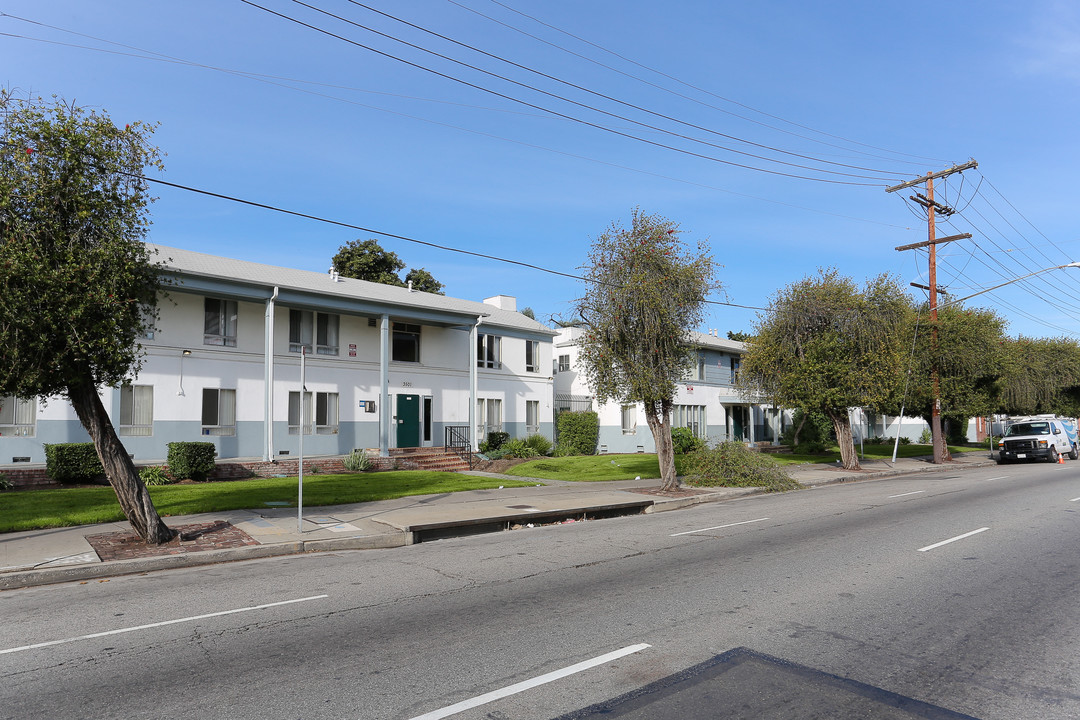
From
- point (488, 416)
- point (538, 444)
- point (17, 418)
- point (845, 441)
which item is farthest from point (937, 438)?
point (17, 418)

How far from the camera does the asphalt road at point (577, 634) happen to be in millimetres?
4742

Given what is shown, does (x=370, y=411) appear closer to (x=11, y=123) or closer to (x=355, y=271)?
(x=11, y=123)

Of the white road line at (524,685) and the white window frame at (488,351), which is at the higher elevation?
the white window frame at (488,351)

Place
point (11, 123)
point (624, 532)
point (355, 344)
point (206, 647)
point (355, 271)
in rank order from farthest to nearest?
point (355, 271) → point (355, 344) → point (624, 532) → point (11, 123) → point (206, 647)

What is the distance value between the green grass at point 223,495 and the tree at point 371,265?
30303mm

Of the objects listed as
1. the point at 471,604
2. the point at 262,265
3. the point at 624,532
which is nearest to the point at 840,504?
the point at 624,532

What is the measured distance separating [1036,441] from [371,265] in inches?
1651

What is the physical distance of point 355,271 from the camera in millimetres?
51812

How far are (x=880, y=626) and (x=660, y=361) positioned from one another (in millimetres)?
12759

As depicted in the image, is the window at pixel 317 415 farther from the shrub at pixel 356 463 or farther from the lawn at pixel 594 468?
the lawn at pixel 594 468

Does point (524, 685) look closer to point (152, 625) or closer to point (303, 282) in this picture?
point (152, 625)

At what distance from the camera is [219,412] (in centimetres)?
2366

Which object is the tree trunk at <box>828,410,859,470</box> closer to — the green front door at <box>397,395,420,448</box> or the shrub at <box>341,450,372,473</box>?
the green front door at <box>397,395,420,448</box>

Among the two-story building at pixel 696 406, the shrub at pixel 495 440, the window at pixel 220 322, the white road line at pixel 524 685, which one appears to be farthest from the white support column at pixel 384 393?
the white road line at pixel 524 685
